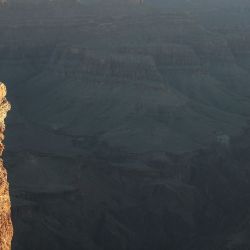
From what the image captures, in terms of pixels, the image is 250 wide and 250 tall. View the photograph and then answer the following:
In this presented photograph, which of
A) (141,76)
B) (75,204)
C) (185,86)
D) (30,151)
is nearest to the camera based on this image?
(75,204)

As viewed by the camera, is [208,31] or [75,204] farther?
[208,31]

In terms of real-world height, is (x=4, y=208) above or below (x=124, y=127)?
above

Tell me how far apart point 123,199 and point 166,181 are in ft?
16.9

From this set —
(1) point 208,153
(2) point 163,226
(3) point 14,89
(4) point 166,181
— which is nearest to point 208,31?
(3) point 14,89

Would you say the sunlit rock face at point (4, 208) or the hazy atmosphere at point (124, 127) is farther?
the hazy atmosphere at point (124, 127)

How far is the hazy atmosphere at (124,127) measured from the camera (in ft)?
186

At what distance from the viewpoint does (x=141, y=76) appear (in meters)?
85.9

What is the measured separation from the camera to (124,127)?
76.8 metres

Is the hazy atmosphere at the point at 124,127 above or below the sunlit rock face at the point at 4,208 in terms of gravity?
below

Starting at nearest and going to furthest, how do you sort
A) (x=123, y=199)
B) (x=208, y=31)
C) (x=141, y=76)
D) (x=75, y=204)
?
(x=75, y=204), (x=123, y=199), (x=141, y=76), (x=208, y=31)

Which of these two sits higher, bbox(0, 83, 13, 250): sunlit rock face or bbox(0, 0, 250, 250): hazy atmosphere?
bbox(0, 83, 13, 250): sunlit rock face

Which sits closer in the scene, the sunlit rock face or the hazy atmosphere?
the sunlit rock face

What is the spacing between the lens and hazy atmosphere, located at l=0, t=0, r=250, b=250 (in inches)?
2234

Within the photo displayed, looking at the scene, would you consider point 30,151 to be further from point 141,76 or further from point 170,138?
point 141,76
